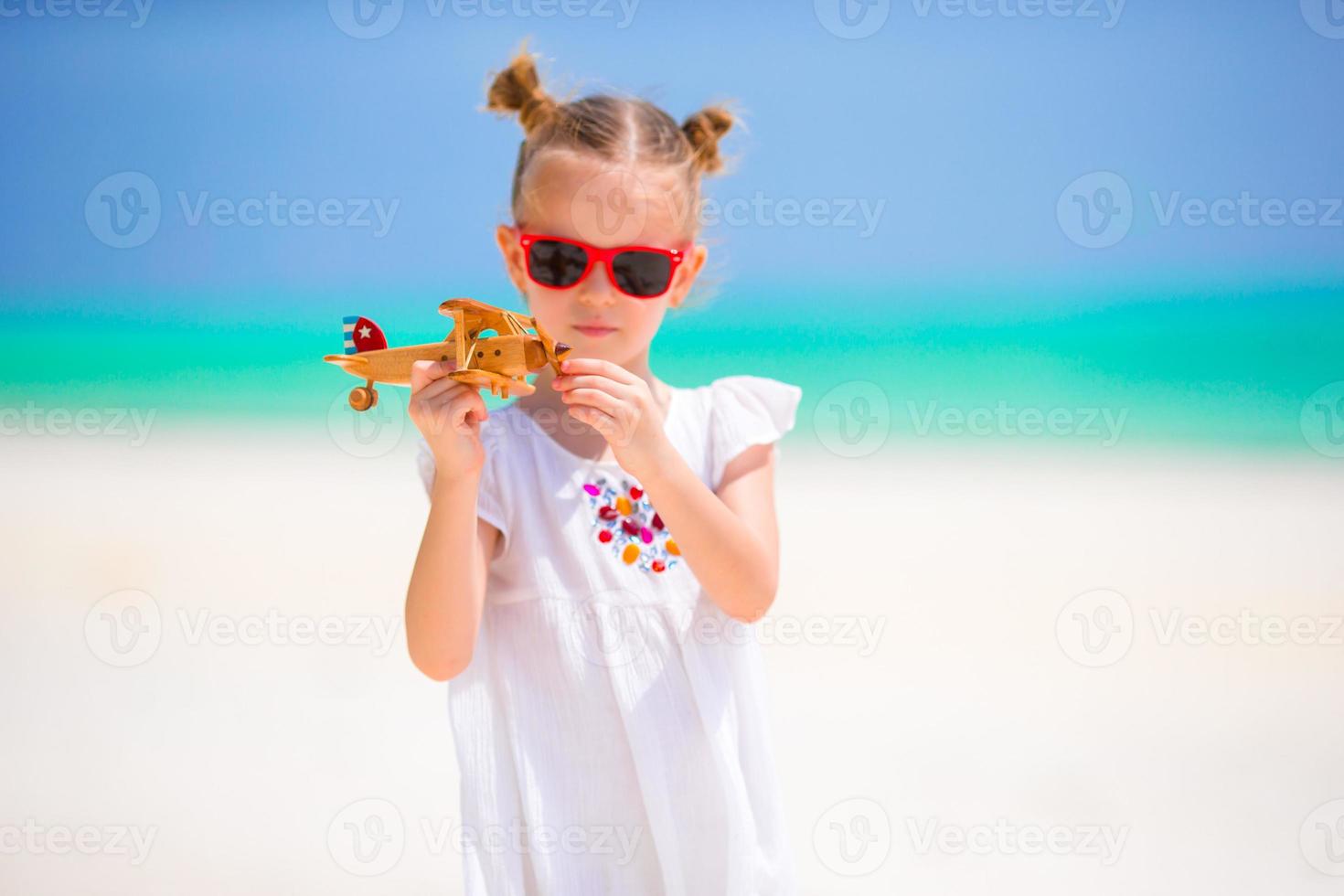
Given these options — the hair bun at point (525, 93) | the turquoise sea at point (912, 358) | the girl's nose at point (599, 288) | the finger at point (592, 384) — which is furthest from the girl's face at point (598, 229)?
the turquoise sea at point (912, 358)

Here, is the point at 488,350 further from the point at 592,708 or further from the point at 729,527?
the point at 592,708

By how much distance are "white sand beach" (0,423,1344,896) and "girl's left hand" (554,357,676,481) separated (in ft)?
4.51

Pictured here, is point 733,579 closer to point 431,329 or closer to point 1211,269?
point 431,329

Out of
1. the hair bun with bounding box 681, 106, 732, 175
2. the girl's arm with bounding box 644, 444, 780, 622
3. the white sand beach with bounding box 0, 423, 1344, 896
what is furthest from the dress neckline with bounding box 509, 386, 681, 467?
the white sand beach with bounding box 0, 423, 1344, 896

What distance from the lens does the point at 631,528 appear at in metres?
1.42

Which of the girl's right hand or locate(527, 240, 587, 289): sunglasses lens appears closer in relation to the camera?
the girl's right hand

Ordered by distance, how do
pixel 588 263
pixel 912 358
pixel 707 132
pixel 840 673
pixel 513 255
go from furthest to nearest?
pixel 912 358
pixel 840 673
pixel 707 132
pixel 513 255
pixel 588 263

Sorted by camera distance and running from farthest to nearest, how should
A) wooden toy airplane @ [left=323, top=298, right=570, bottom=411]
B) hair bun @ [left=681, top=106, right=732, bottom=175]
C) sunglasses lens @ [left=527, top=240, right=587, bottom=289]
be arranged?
hair bun @ [left=681, top=106, right=732, bottom=175] < sunglasses lens @ [left=527, top=240, right=587, bottom=289] < wooden toy airplane @ [left=323, top=298, right=570, bottom=411]

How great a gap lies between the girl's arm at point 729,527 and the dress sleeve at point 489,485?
8.3 inches

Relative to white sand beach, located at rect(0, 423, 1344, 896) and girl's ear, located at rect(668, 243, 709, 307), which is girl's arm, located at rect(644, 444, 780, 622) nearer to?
girl's ear, located at rect(668, 243, 709, 307)

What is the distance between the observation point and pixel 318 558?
A: 3.90 m

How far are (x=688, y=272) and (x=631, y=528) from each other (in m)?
0.36

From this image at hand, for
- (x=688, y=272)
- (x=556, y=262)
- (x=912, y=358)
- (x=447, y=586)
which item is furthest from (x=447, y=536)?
(x=912, y=358)

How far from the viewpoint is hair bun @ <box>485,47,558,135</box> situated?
1.55 meters
